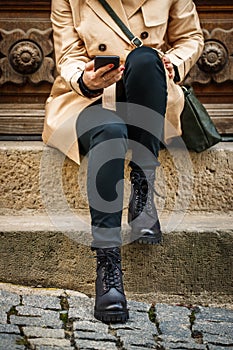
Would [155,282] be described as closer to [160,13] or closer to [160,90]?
[160,90]

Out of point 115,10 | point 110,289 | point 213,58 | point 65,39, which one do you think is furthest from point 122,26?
point 110,289

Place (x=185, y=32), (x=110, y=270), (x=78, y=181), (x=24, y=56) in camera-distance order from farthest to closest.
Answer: (x=24, y=56)
(x=78, y=181)
(x=185, y=32)
(x=110, y=270)

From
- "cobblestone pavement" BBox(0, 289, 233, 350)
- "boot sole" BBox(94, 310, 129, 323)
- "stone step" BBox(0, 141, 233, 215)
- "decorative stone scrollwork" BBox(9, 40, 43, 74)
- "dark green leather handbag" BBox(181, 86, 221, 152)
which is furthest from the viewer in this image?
"decorative stone scrollwork" BBox(9, 40, 43, 74)

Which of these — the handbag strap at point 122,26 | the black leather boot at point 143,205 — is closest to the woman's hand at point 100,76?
the handbag strap at point 122,26

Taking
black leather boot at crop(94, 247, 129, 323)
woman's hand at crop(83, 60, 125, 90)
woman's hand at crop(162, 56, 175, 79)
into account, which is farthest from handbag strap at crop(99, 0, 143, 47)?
black leather boot at crop(94, 247, 129, 323)

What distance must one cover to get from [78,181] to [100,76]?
72 centimetres

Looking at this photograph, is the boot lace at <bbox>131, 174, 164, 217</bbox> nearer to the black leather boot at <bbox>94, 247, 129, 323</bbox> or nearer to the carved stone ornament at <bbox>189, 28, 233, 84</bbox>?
the black leather boot at <bbox>94, 247, 129, 323</bbox>

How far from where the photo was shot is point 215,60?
4727 millimetres

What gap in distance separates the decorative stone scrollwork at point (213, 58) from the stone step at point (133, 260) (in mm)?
1031

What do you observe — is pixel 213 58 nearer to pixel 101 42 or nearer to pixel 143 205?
pixel 101 42

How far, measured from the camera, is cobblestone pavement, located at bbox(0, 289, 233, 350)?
3.31 m

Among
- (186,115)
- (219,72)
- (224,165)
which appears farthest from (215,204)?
(219,72)

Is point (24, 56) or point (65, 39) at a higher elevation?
point (24, 56)

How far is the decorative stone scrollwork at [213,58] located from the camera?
15.4 feet
